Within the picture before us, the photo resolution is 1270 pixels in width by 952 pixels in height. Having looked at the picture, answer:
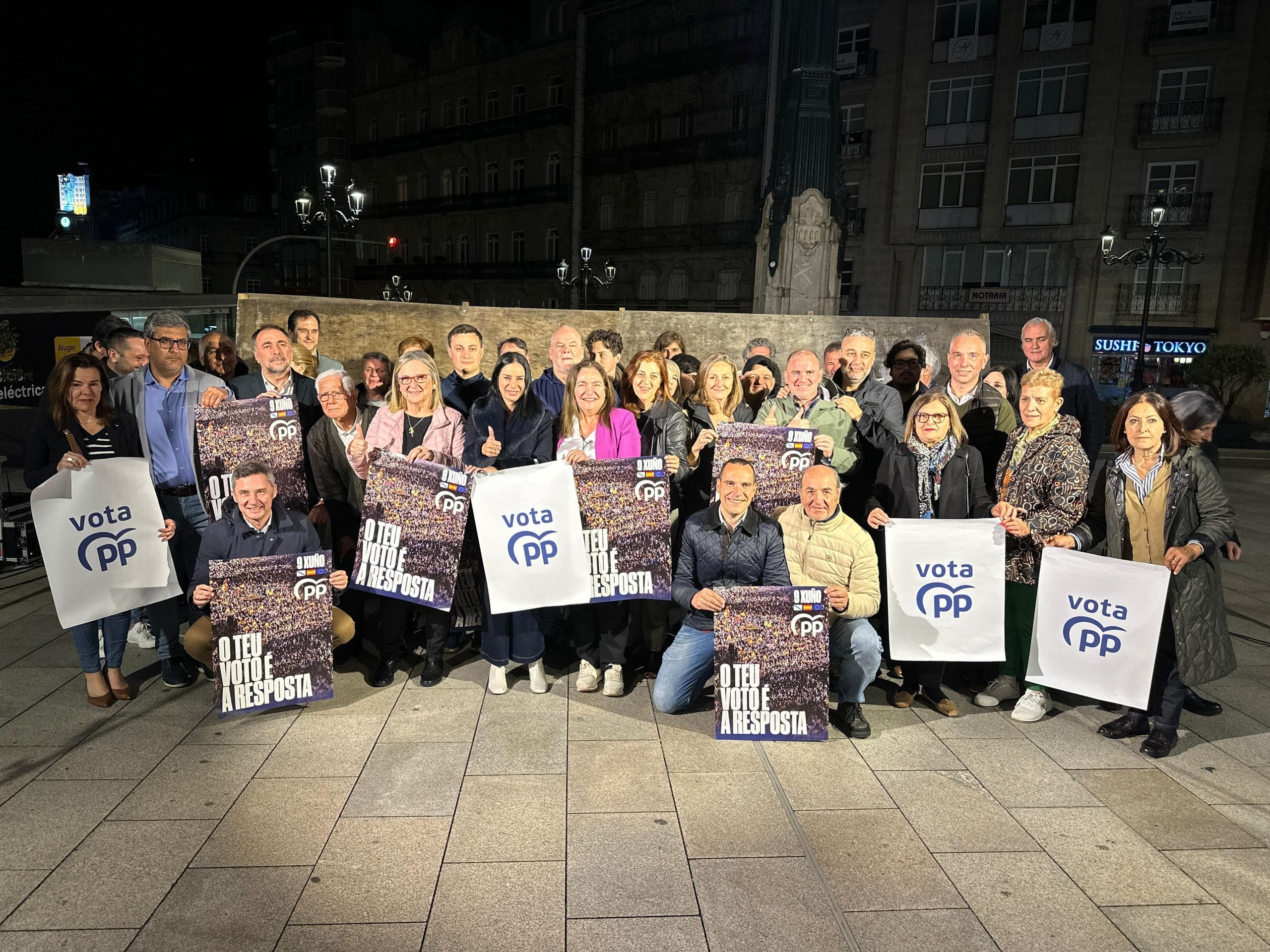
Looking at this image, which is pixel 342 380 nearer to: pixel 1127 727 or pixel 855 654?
pixel 855 654

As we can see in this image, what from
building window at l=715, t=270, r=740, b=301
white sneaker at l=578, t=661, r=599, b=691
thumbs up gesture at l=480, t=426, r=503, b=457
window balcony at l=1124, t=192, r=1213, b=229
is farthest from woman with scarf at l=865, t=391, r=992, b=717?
building window at l=715, t=270, r=740, b=301

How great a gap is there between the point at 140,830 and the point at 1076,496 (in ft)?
17.6

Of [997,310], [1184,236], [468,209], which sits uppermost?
[468,209]

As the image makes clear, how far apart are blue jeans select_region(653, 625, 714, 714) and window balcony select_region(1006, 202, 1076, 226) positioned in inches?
1226

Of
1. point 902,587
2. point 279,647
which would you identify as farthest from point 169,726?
point 902,587

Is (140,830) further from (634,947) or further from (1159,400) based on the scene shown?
(1159,400)

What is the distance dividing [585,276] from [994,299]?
16417mm

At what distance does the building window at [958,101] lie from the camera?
3094 cm

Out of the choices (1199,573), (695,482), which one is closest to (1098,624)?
(1199,573)

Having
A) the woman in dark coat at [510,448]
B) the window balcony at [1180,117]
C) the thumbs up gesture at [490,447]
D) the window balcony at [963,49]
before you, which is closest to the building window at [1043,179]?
the window balcony at [1180,117]

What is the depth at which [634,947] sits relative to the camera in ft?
10.2

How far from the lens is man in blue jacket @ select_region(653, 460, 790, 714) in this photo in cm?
484

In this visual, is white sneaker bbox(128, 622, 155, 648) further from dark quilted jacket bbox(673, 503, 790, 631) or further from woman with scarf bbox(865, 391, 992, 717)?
woman with scarf bbox(865, 391, 992, 717)

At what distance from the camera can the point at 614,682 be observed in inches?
214
